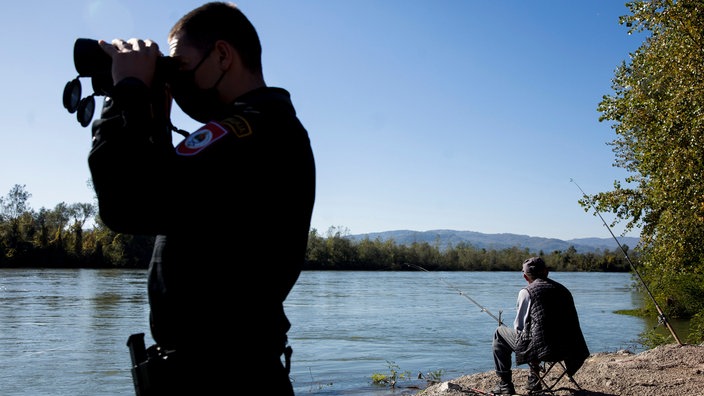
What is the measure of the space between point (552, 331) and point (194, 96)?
20.4 ft

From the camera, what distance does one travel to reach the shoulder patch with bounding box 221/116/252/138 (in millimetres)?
1646

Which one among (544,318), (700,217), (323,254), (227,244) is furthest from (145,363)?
(323,254)

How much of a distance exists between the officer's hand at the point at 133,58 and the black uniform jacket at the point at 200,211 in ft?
0.16

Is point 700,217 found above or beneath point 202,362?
above

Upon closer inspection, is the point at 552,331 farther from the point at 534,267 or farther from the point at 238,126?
the point at 238,126

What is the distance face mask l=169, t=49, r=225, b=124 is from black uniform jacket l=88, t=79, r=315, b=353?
0.38 ft

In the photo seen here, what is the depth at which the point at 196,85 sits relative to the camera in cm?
183

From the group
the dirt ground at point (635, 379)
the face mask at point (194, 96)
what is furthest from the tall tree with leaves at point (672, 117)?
the face mask at point (194, 96)

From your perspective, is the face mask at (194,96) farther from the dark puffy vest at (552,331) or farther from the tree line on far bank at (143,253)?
the tree line on far bank at (143,253)

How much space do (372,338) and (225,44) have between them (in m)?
18.4

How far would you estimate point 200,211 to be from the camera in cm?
157

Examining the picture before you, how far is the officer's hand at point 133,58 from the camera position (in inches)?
65.7

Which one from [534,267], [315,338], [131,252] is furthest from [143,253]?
[534,267]

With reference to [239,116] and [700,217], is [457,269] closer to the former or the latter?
[700,217]
